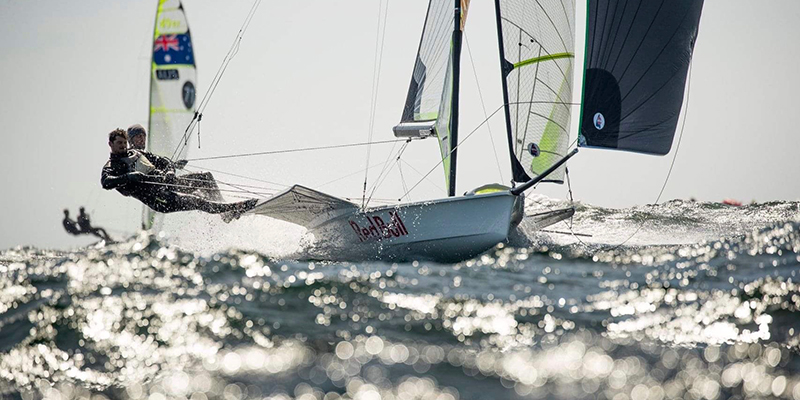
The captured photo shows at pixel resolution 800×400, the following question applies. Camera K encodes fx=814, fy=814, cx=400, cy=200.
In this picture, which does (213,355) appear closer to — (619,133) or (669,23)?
(619,133)

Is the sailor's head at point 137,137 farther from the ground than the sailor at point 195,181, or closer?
farther from the ground

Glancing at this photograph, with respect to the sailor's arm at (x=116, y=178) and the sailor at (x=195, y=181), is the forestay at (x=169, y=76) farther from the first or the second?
the sailor's arm at (x=116, y=178)

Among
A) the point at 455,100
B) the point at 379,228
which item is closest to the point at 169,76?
the point at 455,100

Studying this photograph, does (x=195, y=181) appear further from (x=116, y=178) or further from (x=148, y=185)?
(x=116, y=178)

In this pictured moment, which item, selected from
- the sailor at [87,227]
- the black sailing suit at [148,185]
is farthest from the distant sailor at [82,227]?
the black sailing suit at [148,185]

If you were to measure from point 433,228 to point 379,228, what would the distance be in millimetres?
630

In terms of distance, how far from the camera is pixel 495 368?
3.71m

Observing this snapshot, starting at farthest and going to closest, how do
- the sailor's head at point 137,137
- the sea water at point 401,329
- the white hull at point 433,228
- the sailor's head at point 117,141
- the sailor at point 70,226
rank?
the sailor at point 70,226 < the sailor's head at point 137,137 < the sailor's head at point 117,141 < the white hull at point 433,228 < the sea water at point 401,329

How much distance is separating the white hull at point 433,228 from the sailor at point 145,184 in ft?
4.17

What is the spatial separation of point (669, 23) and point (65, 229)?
10436 millimetres

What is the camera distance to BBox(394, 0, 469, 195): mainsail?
1023cm

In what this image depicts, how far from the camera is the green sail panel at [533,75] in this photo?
1071 centimetres

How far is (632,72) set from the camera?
8445 millimetres

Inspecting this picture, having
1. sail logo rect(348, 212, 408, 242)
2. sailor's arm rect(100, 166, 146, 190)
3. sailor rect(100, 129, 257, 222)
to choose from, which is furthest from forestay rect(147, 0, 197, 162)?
sail logo rect(348, 212, 408, 242)
